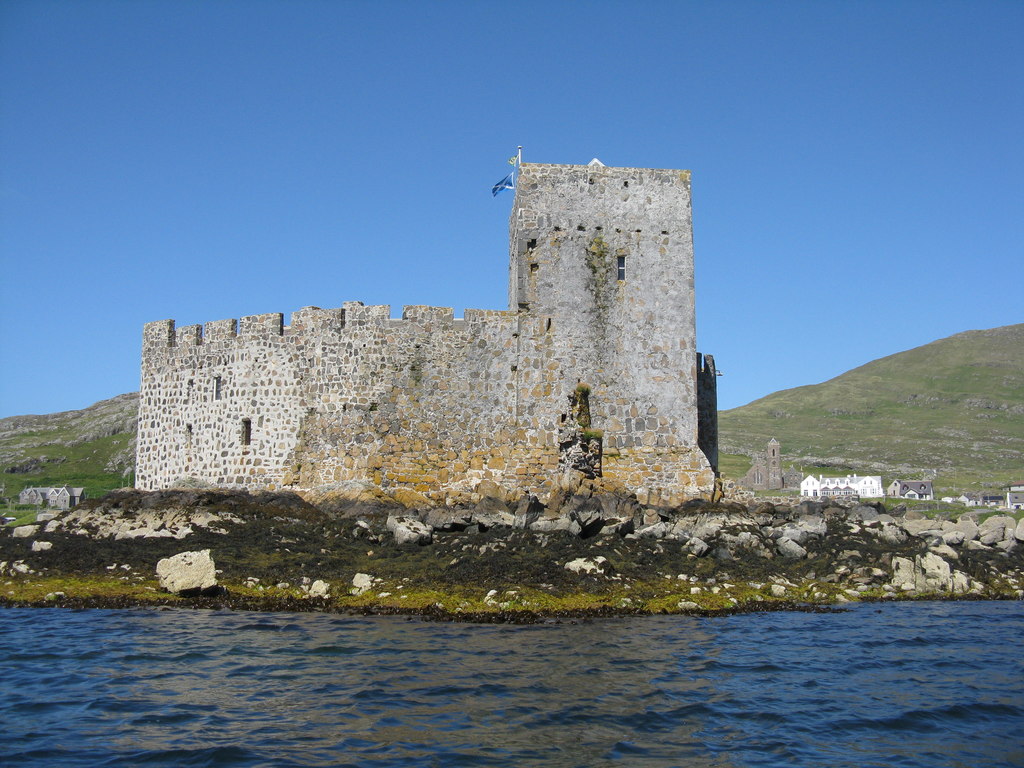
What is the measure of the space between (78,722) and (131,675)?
205cm

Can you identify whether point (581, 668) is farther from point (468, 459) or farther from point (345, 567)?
point (468, 459)

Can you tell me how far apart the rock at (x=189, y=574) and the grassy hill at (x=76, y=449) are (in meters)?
46.3

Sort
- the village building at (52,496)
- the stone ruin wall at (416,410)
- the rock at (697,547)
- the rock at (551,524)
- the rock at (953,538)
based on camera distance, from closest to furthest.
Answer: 1. the rock at (697,547)
2. the rock at (551,524)
3. the rock at (953,538)
4. the stone ruin wall at (416,410)
5. the village building at (52,496)

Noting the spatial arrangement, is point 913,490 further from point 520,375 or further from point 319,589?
point 319,589

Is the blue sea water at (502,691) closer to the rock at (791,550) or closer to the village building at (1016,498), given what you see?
the rock at (791,550)

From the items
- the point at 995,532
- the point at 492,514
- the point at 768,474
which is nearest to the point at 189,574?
the point at 492,514

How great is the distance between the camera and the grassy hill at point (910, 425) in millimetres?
128125

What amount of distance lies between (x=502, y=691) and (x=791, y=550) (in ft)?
36.1

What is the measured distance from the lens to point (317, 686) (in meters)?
11.6

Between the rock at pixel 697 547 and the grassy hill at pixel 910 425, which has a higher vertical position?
the grassy hill at pixel 910 425

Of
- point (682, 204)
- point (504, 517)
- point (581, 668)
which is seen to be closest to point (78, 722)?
point (581, 668)

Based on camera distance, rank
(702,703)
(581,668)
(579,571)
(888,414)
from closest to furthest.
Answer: (702,703) → (581,668) → (579,571) → (888,414)

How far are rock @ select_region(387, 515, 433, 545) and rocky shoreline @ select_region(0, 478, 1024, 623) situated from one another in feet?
0.14

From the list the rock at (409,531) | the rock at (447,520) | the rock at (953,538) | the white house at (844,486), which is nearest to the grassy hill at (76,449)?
the rock at (447,520)
